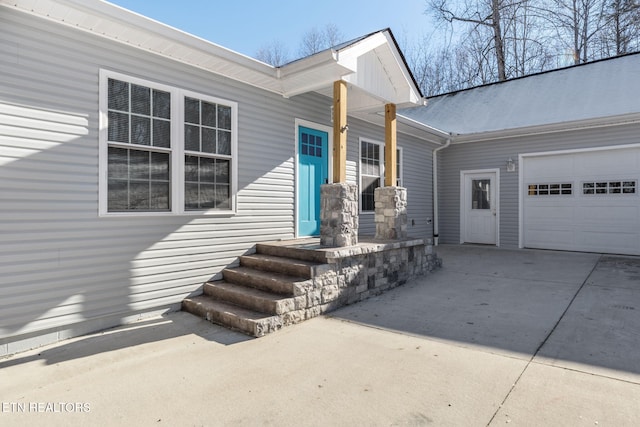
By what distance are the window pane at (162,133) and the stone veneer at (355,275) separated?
7.42ft

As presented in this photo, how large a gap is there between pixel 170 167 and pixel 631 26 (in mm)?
16776

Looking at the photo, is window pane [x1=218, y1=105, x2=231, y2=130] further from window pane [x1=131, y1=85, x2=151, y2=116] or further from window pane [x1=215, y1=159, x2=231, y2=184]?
window pane [x1=131, y1=85, x2=151, y2=116]

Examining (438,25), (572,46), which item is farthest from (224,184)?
(572,46)

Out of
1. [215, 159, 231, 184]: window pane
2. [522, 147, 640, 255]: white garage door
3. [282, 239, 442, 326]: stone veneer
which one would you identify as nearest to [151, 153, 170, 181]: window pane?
[215, 159, 231, 184]: window pane

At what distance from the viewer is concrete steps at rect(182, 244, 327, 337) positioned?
3672 mm

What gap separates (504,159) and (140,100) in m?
8.06

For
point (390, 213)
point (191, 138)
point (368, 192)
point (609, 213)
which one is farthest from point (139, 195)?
point (609, 213)

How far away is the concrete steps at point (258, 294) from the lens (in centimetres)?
367

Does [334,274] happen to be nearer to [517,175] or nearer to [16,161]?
[16,161]

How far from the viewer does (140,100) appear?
4.06m

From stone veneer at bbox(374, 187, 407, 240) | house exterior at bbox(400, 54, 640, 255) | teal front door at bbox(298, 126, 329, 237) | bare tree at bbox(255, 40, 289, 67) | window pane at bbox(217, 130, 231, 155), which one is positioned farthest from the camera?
bare tree at bbox(255, 40, 289, 67)

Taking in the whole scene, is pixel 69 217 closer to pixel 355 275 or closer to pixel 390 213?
pixel 355 275

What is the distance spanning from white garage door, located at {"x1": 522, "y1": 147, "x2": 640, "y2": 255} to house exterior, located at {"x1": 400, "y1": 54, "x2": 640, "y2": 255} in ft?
0.06

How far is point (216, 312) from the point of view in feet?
12.8
